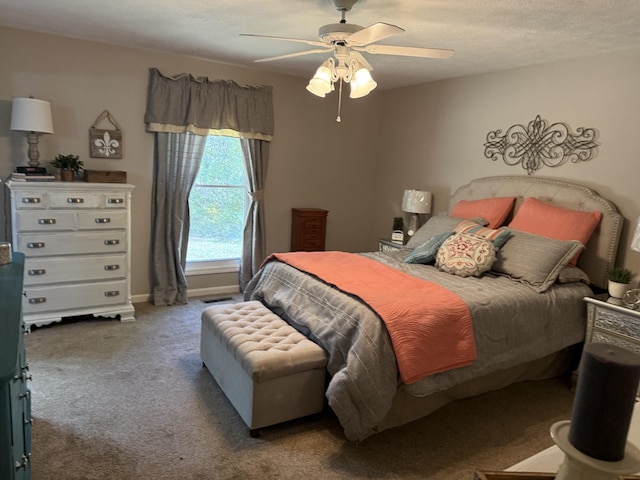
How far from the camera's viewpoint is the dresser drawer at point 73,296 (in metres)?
3.52

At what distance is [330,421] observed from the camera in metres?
2.58

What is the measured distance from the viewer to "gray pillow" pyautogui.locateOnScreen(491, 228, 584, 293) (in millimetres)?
3041

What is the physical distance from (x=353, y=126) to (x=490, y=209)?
218cm

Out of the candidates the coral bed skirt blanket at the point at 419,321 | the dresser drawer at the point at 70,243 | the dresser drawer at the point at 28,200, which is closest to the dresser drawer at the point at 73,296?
the dresser drawer at the point at 70,243

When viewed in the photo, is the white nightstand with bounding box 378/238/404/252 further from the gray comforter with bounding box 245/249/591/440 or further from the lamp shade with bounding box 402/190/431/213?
the gray comforter with bounding box 245/249/591/440

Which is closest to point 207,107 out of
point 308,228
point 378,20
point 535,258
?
point 308,228


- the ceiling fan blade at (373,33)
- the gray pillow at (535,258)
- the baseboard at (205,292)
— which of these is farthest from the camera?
the baseboard at (205,292)

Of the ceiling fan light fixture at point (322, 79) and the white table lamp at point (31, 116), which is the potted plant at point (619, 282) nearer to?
the ceiling fan light fixture at point (322, 79)

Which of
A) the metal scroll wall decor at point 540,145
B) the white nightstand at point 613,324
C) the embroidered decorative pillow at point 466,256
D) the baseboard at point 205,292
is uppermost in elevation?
the metal scroll wall decor at point 540,145

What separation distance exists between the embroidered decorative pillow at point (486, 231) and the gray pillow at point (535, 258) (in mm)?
54

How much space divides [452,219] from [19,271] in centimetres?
324

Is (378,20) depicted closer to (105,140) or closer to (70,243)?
(105,140)

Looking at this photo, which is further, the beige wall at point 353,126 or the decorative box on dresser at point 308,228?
the decorative box on dresser at point 308,228

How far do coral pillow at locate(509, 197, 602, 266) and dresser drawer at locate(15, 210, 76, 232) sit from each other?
3.62 meters
